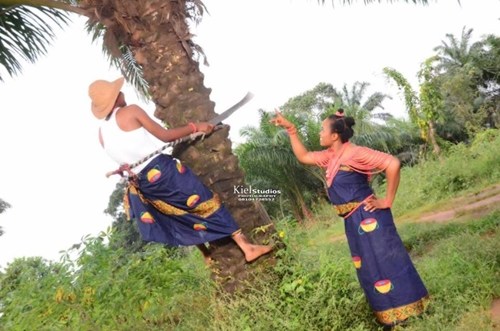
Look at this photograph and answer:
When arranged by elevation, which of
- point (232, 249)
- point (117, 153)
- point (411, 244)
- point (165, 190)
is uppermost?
point (117, 153)

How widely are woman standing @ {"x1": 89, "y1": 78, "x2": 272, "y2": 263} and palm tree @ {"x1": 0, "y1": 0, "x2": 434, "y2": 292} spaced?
102mm

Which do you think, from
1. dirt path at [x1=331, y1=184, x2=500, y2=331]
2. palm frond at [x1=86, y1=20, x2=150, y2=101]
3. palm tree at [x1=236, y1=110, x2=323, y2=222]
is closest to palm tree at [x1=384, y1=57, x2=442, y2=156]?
palm tree at [x1=236, y1=110, x2=323, y2=222]

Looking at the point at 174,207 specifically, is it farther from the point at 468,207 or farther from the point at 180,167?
the point at 468,207

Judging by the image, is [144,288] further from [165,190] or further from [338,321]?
[338,321]

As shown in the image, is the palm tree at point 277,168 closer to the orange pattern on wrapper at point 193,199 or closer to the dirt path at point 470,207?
the dirt path at point 470,207

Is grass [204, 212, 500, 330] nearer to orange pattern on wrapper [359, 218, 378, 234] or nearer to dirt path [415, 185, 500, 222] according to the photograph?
orange pattern on wrapper [359, 218, 378, 234]

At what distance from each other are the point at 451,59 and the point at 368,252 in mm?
34942

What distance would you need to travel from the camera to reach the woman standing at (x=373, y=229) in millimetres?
3246

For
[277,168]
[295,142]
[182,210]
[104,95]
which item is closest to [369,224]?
[295,142]

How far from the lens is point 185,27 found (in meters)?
3.69

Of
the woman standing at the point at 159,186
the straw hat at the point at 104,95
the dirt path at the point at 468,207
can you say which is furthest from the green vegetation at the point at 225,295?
the dirt path at the point at 468,207

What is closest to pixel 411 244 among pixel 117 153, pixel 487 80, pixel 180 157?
pixel 180 157

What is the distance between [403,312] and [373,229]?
57cm

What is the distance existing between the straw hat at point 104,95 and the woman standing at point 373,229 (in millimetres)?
1425
